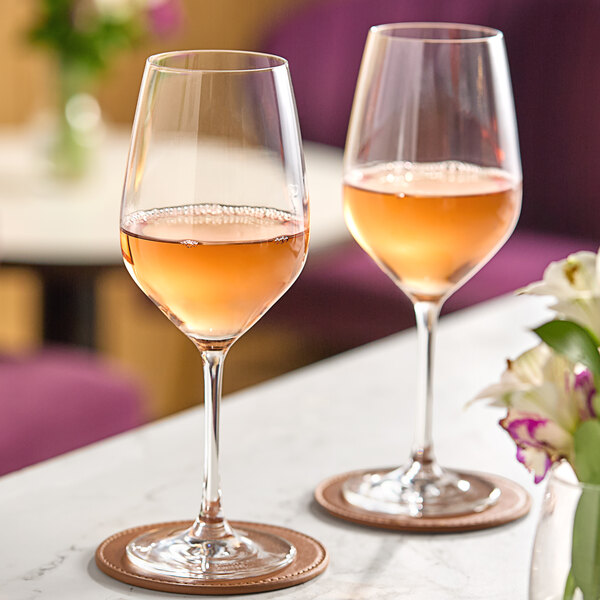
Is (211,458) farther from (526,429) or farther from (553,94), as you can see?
(553,94)

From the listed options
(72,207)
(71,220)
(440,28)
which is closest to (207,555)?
(440,28)

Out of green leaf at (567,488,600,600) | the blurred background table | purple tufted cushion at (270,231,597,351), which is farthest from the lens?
purple tufted cushion at (270,231,597,351)

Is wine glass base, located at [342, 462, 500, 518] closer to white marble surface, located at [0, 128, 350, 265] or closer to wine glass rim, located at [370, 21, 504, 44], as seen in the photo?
wine glass rim, located at [370, 21, 504, 44]

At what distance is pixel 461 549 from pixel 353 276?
223 centimetres

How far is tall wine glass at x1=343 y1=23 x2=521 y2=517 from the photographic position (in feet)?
2.66

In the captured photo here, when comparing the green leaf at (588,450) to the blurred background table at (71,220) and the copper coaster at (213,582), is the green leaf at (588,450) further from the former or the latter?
the blurred background table at (71,220)

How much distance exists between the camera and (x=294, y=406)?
0.99 meters

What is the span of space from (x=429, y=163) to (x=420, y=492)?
0.22 m

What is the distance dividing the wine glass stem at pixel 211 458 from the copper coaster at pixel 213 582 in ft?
0.14

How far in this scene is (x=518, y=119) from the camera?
3.28 meters

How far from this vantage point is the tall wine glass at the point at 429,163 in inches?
32.0

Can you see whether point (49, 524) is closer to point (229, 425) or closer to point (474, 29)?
point (229, 425)

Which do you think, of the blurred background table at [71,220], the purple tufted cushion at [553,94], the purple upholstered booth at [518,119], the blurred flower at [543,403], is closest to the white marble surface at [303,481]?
the blurred flower at [543,403]

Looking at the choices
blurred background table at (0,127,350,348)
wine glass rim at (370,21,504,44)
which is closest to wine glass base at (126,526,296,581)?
wine glass rim at (370,21,504,44)
